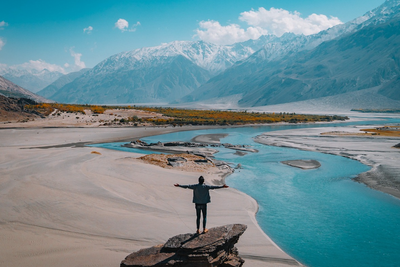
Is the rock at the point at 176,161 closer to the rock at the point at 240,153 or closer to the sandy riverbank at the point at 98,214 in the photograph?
the sandy riverbank at the point at 98,214

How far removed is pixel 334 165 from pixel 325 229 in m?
15.6

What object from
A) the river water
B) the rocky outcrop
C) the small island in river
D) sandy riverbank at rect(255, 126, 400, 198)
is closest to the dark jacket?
the rocky outcrop

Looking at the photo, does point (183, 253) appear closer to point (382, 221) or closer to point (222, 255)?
point (222, 255)

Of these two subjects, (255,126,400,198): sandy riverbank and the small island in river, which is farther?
the small island in river

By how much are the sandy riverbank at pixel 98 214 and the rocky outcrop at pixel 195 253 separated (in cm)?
163

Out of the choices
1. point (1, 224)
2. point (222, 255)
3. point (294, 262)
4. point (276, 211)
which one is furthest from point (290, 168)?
point (1, 224)

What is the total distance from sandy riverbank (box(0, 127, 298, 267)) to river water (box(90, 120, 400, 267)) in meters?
1.10

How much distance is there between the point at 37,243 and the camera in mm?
9141

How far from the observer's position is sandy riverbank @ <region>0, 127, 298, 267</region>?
894 cm

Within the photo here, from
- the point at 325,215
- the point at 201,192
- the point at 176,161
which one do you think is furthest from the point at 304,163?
the point at 201,192

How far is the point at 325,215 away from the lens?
14.0 meters

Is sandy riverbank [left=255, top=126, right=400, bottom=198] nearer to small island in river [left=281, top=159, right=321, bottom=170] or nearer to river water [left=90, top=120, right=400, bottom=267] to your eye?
river water [left=90, top=120, right=400, bottom=267]

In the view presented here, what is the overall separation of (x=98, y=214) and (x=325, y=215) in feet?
34.0

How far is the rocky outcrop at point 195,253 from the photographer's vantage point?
6.99m
